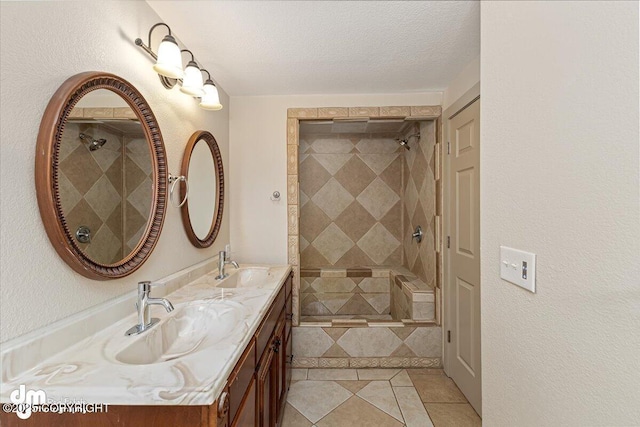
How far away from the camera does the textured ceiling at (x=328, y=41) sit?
1.47m

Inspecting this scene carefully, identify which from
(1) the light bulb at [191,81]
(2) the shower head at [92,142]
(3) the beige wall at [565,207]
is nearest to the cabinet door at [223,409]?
(3) the beige wall at [565,207]

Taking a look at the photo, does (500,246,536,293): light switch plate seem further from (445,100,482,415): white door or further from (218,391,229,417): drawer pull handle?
(445,100,482,415): white door

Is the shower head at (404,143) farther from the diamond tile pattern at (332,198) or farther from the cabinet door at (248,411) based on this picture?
the cabinet door at (248,411)

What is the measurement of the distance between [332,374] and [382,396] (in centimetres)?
45

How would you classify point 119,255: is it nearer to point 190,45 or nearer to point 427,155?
point 190,45

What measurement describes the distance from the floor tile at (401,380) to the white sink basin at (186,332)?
1656 millimetres

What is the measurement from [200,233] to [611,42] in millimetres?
2049

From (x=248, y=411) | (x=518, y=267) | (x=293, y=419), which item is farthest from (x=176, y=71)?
(x=293, y=419)

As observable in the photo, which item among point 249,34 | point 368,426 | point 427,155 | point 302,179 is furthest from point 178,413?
point 302,179

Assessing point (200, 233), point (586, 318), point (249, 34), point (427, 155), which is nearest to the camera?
point (586, 318)

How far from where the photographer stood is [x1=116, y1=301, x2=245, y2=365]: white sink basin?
3.34 ft

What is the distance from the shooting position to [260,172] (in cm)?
260

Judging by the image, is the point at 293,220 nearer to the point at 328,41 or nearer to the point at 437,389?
the point at 328,41

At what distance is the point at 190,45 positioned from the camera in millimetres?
1797
